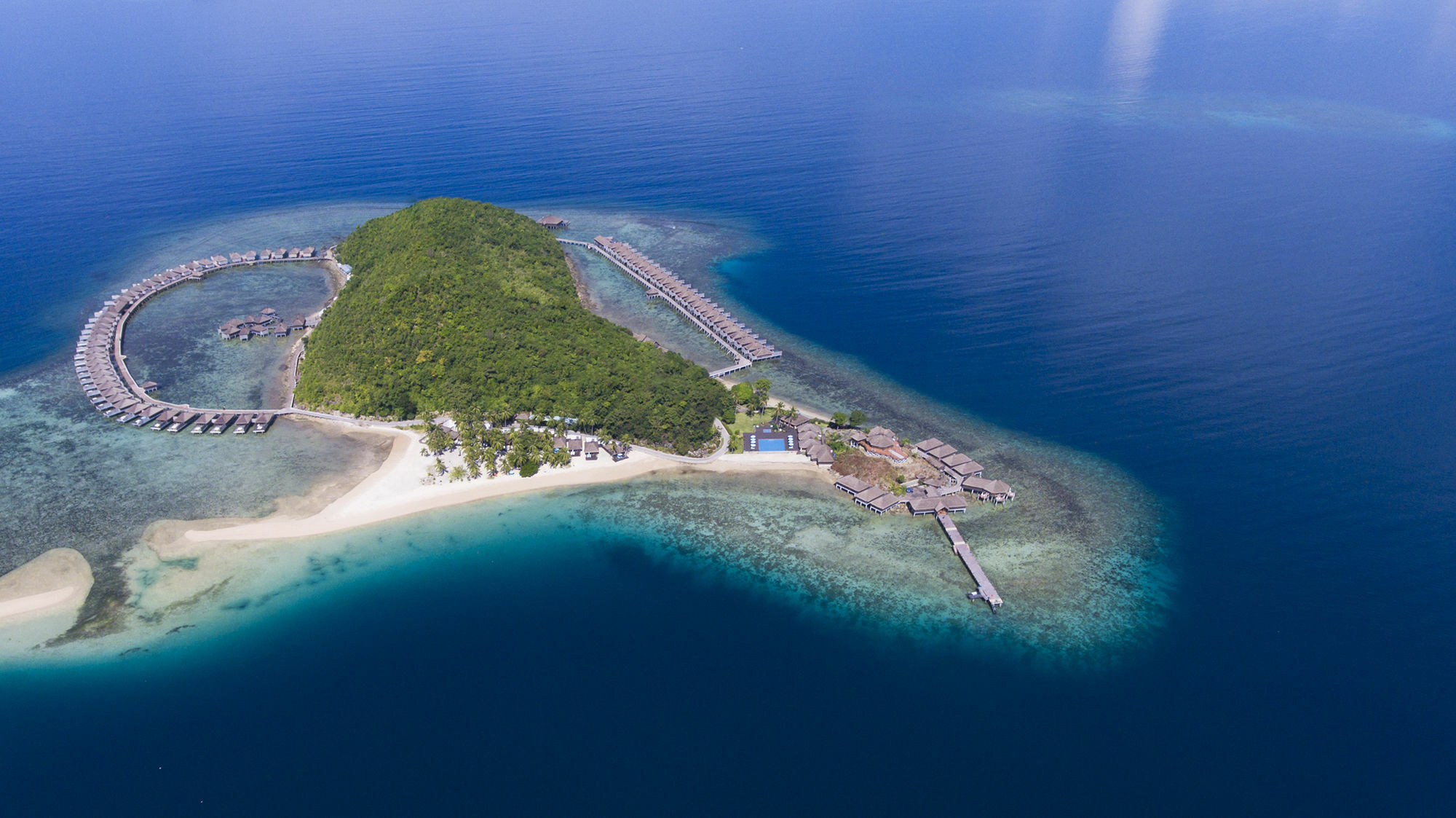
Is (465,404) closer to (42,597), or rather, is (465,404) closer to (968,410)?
(42,597)

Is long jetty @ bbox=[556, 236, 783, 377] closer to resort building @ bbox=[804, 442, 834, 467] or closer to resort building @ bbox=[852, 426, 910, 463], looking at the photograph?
resort building @ bbox=[804, 442, 834, 467]

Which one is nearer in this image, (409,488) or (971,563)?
(971,563)

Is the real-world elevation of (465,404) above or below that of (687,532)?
above

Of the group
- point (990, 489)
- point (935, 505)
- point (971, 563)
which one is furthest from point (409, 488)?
point (990, 489)

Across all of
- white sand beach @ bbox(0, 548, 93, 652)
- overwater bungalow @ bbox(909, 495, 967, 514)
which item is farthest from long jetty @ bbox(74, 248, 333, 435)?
overwater bungalow @ bbox(909, 495, 967, 514)

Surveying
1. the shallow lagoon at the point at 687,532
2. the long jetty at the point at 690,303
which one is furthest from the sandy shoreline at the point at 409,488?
the long jetty at the point at 690,303

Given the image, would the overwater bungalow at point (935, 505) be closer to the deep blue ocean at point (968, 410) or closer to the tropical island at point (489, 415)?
the tropical island at point (489, 415)

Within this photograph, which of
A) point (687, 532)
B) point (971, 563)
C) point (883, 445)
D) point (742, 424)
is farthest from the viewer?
point (742, 424)
